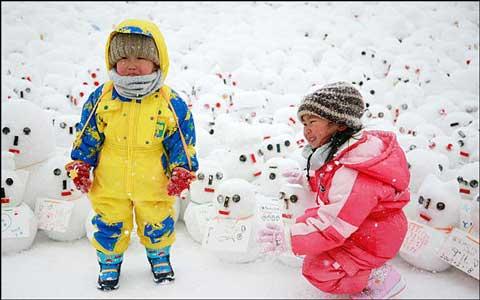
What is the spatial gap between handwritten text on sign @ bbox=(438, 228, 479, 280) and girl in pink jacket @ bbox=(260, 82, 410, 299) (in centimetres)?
32

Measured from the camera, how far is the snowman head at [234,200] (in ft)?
5.28

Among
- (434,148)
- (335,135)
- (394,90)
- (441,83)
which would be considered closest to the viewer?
(335,135)

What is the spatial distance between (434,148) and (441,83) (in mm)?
1286

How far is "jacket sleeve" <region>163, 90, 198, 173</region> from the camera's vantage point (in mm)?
1319

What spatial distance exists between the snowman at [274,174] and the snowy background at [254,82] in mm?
40

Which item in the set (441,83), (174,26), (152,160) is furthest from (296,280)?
(174,26)

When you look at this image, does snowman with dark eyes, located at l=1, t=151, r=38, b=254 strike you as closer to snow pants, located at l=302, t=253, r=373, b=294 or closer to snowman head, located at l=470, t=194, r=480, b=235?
snow pants, located at l=302, t=253, r=373, b=294

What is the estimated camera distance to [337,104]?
1237mm

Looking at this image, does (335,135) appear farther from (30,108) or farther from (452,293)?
(30,108)

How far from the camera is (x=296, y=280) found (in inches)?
60.3

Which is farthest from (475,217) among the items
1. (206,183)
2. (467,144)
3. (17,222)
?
(17,222)

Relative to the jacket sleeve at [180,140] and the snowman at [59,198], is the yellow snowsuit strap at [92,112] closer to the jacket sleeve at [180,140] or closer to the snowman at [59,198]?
the jacket sleeve at [180,140]

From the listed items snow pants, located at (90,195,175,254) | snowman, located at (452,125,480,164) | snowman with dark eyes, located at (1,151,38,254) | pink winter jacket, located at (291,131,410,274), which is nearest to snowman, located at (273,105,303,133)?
snowman, located at (452,125,480,164)

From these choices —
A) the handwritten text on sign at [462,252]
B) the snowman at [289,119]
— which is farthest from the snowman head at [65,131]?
the handwritten text on sign at [462,252]
